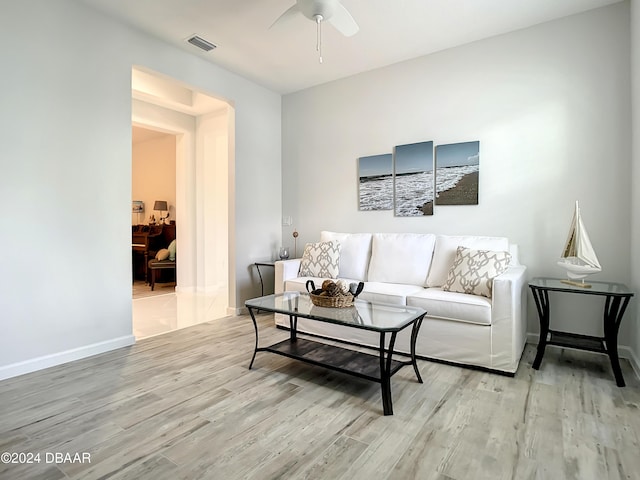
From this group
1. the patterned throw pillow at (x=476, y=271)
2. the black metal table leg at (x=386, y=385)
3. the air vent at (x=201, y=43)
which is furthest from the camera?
the air vent at (x=201, y=43)

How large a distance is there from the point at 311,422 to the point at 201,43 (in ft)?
11.4

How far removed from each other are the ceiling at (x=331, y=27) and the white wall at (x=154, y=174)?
335 centimetres

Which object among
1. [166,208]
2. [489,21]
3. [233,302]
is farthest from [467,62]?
[166,208]

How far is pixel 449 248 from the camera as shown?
3.34m

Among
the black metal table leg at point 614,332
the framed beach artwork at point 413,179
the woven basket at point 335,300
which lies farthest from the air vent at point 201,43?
the black metal table leg at point 614,332

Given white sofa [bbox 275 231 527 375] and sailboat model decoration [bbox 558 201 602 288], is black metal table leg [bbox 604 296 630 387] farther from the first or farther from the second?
white sofa [bbox 275 231 527 375]

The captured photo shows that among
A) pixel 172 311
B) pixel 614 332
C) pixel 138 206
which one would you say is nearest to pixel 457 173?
pixel 614 332

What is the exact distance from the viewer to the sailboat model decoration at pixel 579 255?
2.62 meters

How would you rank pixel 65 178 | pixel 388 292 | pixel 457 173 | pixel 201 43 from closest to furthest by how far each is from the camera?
pixel 65 178 < pixel 388 292 < pixel 201 43 < pixel 457 173

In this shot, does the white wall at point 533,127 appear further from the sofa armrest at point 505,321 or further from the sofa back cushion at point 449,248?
the sofa armrest at point 505,321

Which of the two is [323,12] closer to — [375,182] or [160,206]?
[375,182]

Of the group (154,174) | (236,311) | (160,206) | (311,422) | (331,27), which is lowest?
(311,422)

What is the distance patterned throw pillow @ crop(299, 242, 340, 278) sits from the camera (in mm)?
3715

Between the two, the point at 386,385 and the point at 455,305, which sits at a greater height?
the point at 455,305
